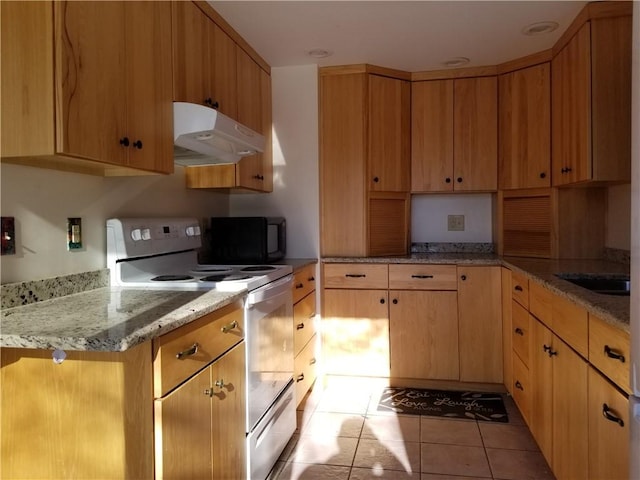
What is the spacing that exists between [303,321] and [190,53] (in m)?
1.54

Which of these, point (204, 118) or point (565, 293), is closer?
point (565, 293)

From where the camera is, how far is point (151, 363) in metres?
1.16

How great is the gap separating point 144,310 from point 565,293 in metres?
1.41

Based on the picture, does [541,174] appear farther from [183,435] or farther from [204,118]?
[183,435]

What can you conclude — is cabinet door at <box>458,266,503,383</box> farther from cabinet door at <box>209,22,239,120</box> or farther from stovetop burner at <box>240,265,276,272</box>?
cabinet door at <box>209,22,239,120</box>

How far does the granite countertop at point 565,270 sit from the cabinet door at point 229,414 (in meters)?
1.18

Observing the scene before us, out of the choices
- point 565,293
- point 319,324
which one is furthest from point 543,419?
point 319,324

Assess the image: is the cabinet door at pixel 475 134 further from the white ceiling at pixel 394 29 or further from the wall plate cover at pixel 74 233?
the wall plate cover at pixel 74 233

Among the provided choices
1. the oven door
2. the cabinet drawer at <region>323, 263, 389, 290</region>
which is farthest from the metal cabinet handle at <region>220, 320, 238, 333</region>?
the cabinet drawer at <region>323, 263, 389, 290</region>

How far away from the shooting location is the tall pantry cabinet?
2.98 m

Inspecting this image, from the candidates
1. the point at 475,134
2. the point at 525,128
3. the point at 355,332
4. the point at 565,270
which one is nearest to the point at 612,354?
the point at 565,270

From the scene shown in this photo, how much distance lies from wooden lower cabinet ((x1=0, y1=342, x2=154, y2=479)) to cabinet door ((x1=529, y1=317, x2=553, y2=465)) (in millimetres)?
1543

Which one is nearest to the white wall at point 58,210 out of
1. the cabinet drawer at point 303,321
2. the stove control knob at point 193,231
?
the stove control knob at point 193,231

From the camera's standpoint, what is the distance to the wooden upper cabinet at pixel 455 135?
3.06m
